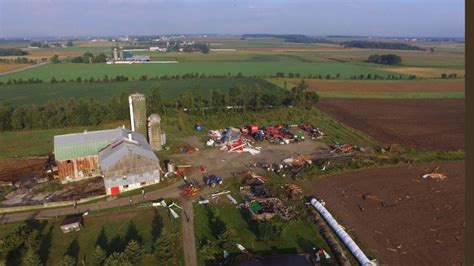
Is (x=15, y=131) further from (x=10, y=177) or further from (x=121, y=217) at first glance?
(x=121, y=217)

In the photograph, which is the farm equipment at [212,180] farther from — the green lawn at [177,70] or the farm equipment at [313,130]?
the green lawn at [177,70]

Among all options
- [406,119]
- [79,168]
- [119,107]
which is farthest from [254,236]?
[406,119]

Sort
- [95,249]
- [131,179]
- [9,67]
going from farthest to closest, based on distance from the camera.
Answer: [9,67] < [131,179] < [95,249]

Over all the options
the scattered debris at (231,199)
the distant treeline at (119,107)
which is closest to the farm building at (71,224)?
the scattered debris at (231,199)

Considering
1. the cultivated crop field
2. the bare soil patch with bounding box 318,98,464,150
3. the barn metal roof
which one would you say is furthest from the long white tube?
the cultivated crop field

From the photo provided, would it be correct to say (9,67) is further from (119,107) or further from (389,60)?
(389,60)

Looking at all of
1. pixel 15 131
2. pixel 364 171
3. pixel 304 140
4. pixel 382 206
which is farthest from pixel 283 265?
pixel 15 131
